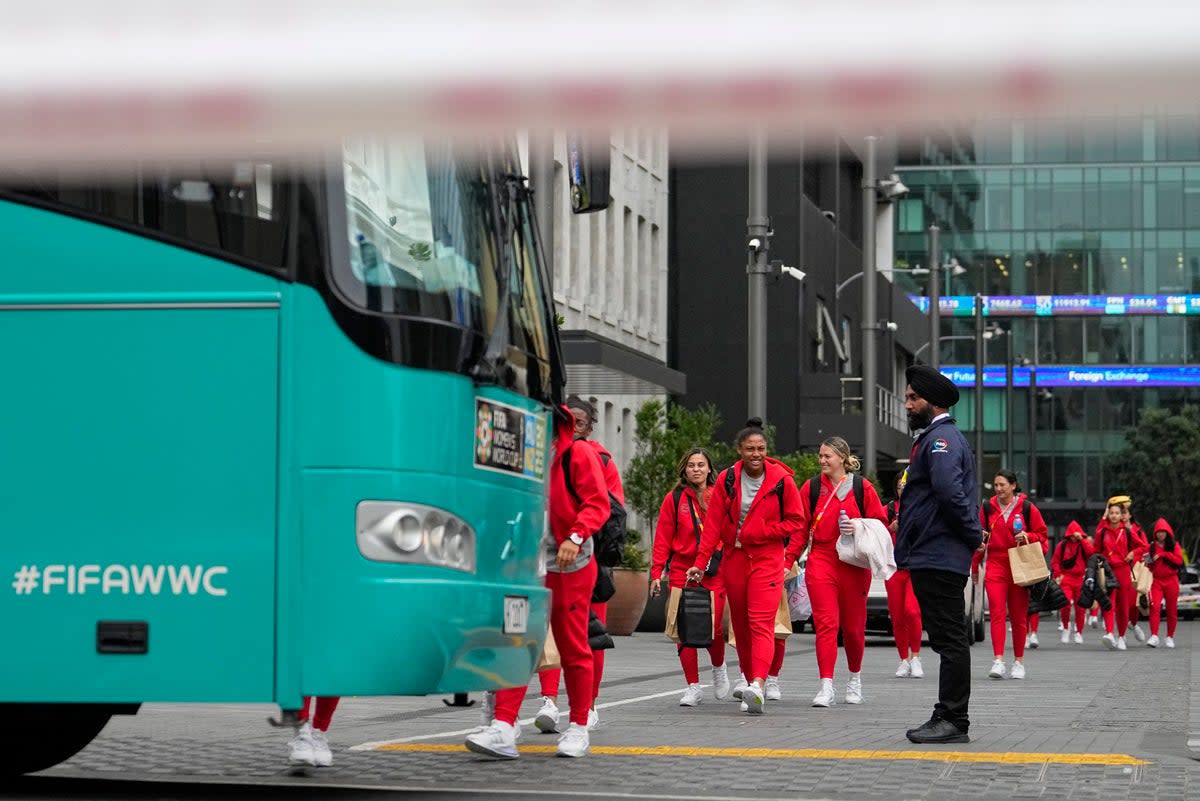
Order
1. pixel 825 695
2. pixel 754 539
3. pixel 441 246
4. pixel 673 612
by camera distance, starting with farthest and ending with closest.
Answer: pixel 673 612 → pixel 825 695 → pixel 754 539 → pixel 441 246

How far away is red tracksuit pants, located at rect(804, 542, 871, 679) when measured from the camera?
1511 centimetres

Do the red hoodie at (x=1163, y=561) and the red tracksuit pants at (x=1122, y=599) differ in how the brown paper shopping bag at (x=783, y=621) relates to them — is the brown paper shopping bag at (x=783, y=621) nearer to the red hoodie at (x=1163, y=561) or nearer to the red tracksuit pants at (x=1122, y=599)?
the red tracksuit pants at (x=1122, y=599)

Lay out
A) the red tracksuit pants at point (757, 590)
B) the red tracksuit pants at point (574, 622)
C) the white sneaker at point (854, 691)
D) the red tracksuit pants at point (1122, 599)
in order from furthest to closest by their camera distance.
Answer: the red tracksuit pants at point (1122, 599) < the white sneaker at point (854, 691) < the red tracksuit pants at point (757, 590) < the red tracksuit pants at point (574, 622)

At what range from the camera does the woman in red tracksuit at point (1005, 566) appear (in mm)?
19031

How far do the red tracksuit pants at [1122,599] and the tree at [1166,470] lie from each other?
58.4 metres

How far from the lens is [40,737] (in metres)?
9.12

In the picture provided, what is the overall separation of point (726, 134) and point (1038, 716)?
12.1 m

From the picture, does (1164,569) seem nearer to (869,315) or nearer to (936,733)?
(869,315)

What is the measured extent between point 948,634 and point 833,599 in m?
3.75

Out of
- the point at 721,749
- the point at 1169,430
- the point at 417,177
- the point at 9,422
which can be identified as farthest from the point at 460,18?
the point at 1169,430

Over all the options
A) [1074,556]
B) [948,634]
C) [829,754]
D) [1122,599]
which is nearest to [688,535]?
[948,634]

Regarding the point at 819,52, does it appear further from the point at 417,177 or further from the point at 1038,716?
the point at 1038,716

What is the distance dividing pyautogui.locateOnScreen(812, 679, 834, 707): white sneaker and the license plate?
6739 mm

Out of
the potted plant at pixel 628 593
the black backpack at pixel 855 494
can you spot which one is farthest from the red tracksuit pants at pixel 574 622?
the potted plant at pixel 628 593
